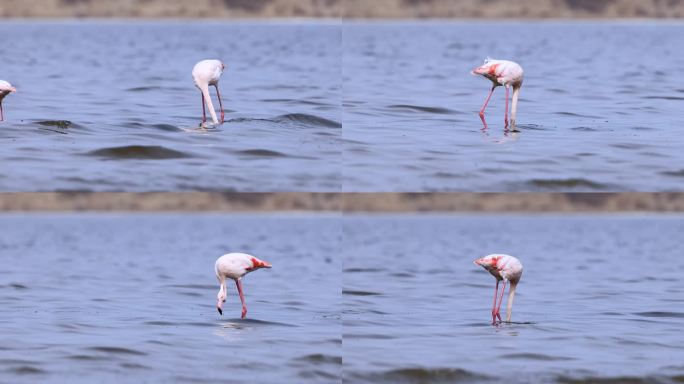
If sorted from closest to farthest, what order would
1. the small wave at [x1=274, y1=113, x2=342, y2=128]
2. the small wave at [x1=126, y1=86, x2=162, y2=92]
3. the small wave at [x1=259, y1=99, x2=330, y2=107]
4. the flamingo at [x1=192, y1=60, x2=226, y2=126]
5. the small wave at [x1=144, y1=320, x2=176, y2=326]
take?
1. the flamingo at [x1=192, y1=60, x2=226, y2=126]
2. the small wave at [x1=274, y1=113, x2=342, y2=128]
3. the small wave at [x1=144, y1=320, x2=176, y2=326]
4. the small wave at [x1=259, y1=99, x2=330, y2=107]
5. the small wave at [x1=126, y1=86, x2=162, y2=92]

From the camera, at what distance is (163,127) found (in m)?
7.88

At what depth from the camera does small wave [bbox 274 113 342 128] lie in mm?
8133

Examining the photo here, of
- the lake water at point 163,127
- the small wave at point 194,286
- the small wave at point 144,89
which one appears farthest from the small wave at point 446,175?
the small wave at point 194,286

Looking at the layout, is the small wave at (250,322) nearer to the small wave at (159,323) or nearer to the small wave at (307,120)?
the small wave at (159,323)

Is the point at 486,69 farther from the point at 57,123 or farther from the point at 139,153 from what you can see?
the point at 57,123

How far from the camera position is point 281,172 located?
6605 millimetres

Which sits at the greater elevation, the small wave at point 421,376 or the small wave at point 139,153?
the small wave at point 139,153

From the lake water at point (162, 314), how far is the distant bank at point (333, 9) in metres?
10.3

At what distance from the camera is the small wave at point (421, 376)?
7.14 metres

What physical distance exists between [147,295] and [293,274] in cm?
225

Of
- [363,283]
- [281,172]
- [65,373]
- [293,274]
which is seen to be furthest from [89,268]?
[281,172]

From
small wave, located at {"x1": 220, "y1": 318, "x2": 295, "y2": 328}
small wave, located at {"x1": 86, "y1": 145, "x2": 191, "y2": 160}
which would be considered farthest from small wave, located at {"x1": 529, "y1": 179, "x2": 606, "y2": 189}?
small wave, located at {"x1": 220, "y1": 318, "x2": 295, "y2": 328}

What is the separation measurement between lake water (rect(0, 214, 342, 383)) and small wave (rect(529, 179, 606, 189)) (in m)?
1.49

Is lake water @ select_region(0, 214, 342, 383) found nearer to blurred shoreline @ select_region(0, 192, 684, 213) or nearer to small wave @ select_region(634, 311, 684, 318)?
small wave @ select_region(634, 311, 684, 318)
